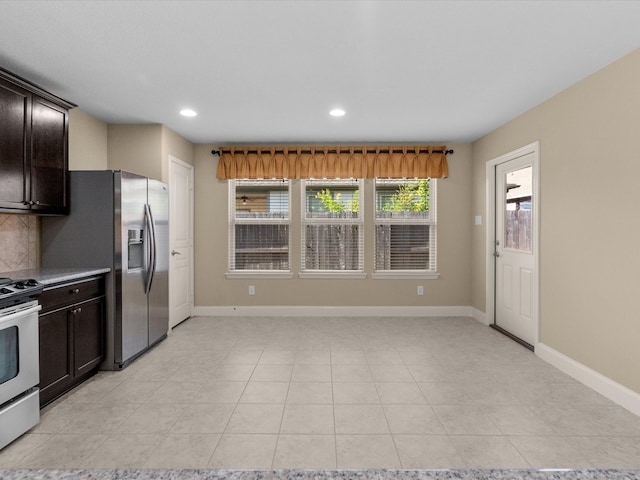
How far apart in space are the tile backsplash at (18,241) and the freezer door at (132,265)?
2.47 feet

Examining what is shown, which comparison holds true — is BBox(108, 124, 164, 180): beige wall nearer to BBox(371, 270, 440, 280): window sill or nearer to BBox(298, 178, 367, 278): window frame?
BBox(298, 178, 367, 278): window frame

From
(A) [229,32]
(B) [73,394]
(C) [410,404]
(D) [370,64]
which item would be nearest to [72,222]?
(B) [73,394]

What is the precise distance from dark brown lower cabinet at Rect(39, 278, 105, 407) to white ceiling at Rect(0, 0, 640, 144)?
173 centimetres

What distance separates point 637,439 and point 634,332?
72 centimetres

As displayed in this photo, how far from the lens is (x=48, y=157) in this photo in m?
3.17

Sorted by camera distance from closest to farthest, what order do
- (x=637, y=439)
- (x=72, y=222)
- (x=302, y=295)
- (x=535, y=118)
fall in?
1. (x=637, y=439)
2. (x=72, y=222)
3. (x=535, y=118)
4. (x=302, y=295)

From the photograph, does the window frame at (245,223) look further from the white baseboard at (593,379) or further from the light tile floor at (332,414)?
the white baseboard at (593,379)

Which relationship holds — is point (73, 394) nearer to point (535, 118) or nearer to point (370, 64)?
point (370, 64)

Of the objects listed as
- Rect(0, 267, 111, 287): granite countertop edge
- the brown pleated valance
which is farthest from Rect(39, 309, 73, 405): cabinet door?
the brown pleated valance

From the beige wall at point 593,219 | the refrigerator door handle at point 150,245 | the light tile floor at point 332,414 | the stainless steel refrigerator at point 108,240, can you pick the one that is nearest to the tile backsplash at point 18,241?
the stainless steel refrigerator at point 108,240

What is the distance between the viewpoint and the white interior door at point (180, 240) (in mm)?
4711

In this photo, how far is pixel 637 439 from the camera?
2.28 m

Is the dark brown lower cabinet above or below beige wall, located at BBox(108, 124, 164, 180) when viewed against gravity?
below

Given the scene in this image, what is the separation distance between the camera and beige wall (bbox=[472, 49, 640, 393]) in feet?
8.76
